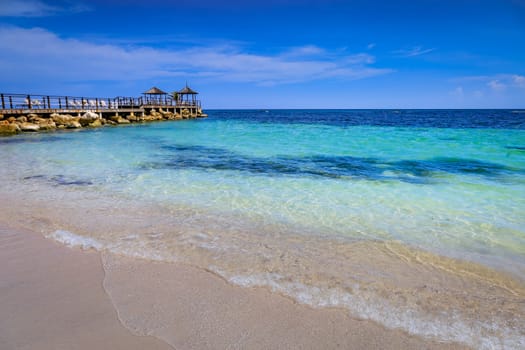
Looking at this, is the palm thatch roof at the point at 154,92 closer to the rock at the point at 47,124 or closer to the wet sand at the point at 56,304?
the rock at the point at 47,124

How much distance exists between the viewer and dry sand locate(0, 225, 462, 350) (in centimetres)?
226

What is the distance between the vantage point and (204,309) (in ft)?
8.68

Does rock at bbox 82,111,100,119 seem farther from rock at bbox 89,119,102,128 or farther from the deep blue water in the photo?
the deep blue water

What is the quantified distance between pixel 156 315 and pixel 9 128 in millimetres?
24084

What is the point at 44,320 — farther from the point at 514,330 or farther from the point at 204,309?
the point at 514,330

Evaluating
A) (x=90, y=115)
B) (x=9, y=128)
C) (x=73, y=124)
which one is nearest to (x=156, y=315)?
(x=9, y=128)

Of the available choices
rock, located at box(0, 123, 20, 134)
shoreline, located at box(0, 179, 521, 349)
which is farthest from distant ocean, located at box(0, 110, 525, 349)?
rock, located at box(0, 123, 20, 134)

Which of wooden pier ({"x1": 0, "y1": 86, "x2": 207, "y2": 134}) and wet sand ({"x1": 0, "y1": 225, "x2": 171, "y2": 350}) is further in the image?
wooden pier ({"x1": 0, "y1": 86, "x2": 207, "y2": 134})

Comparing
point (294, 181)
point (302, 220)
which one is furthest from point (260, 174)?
point (302, 220)

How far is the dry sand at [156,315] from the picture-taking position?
89.0 inches

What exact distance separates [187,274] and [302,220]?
7.59 feet

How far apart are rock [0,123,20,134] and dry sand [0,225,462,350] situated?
21969 mm

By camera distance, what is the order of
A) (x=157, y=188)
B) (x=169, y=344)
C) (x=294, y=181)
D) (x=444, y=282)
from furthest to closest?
(x=294, y=181)
(x=157, y=188)
(x=444, y=282)
(x=169, y=344)

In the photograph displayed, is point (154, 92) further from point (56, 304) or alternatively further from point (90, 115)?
point (56, 304)
